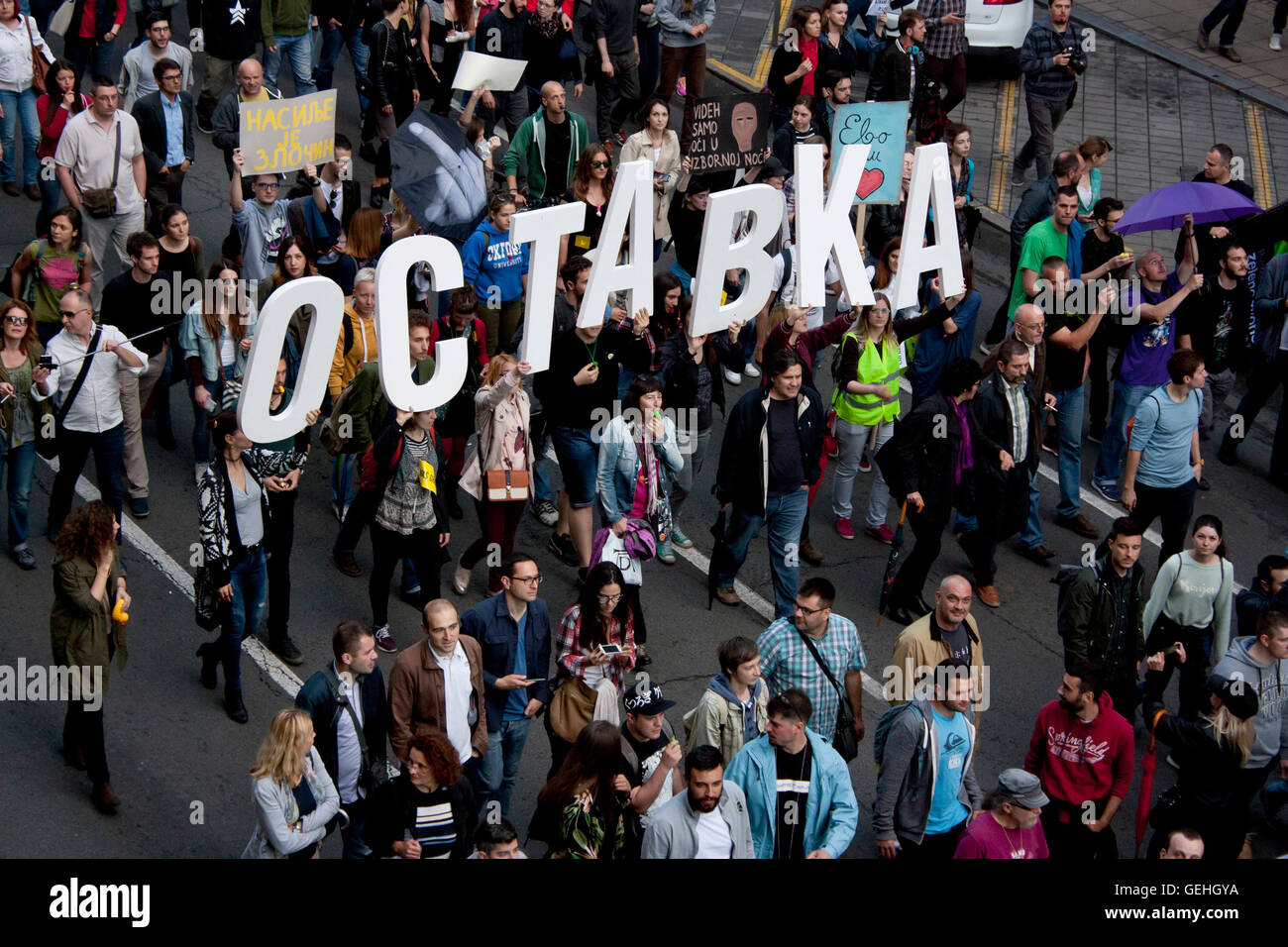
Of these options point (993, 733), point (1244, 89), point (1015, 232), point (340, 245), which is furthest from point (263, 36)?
point (1244, 89)

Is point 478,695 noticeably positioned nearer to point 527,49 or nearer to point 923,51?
point 527,49

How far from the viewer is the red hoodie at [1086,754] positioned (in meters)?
9.02

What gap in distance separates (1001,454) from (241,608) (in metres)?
5.03

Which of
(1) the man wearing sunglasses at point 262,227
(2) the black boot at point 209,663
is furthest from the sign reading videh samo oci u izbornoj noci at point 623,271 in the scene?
(1) the man wearing sunglasses at point 262,227

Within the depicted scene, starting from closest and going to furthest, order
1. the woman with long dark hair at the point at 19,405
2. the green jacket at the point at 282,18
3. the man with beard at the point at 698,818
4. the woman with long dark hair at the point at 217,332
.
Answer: the man with beard at the point at 698,818
the woman with long dark hair at the point at 19,405
the woman with long dark hair at the point at 217,332
the green jacket at the point at 282,18

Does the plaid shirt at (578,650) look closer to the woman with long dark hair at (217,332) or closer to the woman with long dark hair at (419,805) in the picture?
the woman with long dark hair at (419,805)

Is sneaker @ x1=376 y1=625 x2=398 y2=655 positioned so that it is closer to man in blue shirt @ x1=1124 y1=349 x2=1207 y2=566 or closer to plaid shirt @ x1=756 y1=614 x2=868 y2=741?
plaid shirt @ x1=756 y1=614 x2=868 y2=741

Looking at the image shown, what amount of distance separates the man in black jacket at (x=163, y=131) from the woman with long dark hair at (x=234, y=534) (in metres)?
4.58

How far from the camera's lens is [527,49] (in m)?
15.9

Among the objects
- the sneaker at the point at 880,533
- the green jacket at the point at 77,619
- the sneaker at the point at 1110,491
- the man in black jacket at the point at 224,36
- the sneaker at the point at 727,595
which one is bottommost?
the sneaker at the point at 1110,491

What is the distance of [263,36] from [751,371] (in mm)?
5683

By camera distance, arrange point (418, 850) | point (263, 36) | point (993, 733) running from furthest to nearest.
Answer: point (263, 36) < point (993, 733) < point (418, 850)

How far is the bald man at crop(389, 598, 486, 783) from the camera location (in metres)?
8.64

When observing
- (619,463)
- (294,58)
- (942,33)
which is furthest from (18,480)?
(942,33)
